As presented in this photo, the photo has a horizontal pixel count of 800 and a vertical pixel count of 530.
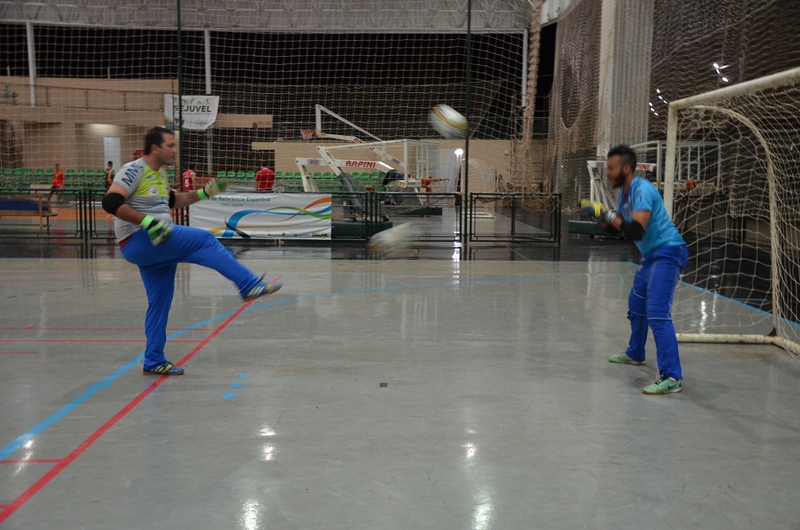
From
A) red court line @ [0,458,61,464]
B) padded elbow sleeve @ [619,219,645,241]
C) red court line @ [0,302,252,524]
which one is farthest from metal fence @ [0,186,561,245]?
red court line @ [0,458,61,464]

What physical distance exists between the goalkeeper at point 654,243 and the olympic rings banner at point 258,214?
11.4 m

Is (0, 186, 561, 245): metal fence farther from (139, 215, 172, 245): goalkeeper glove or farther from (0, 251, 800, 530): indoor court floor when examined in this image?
(139, 215, 172, 245): goalkeeper glove

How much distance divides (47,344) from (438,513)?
4988 millimetres

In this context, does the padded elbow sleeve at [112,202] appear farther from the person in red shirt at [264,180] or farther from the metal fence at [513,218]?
the person in red shirt at [264,180]

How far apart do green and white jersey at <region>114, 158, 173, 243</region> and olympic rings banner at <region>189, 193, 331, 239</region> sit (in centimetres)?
1086

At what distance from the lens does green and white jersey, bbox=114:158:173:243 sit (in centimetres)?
541

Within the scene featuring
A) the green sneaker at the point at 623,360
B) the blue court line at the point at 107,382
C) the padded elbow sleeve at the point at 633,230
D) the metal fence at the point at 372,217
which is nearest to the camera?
the blue court line at the point at 107,382

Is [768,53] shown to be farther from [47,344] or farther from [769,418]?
[47,344]

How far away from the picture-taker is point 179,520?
11.1ft

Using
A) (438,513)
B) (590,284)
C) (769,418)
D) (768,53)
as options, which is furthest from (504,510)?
(768,53)

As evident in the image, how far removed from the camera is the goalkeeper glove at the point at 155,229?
5.20 m

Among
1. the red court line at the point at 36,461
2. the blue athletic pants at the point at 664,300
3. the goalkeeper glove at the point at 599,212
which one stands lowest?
the red court line at the point at 36,461

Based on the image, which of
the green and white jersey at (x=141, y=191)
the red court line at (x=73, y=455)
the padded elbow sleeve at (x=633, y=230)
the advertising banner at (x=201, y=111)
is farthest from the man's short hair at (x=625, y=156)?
the advertising banner at (x=201, y=111)

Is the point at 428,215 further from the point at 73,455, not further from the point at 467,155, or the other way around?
the point at 73,455
